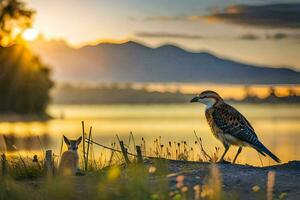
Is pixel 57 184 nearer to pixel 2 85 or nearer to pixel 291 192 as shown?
pixel 291 192

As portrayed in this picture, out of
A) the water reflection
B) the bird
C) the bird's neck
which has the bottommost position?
the water reflection

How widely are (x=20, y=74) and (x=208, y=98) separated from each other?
2607 inches

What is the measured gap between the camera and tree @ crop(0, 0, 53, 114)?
71438 mm

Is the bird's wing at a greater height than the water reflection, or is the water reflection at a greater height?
the bird's wing

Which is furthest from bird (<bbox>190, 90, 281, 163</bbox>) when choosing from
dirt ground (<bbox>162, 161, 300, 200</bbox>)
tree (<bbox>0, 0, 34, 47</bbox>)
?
tree (<bbox>0, 0, 34, 47</bbox>)

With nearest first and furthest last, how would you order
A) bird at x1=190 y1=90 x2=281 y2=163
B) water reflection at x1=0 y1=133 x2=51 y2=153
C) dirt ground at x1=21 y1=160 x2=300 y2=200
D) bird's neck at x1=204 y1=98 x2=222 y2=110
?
1. dirt ground at x1=21 y1=160 x2=300 y2=200
2. bird at x1=190 y1=90 x2=281 y2=163
3. water reflection at x1=0 y1=133 x2=51 y2=153
4. bird's neck at x1=204 y1=98 x2=222 y2=110

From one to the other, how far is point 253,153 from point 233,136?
514 inches

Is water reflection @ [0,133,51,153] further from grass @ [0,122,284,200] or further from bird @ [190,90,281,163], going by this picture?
bird @ [190,90,281,163]

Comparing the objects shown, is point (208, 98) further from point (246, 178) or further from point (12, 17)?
point (12, 17)

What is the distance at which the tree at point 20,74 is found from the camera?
71438mm

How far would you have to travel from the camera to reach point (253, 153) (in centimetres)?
3253

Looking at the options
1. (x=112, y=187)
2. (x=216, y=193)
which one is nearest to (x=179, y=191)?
(x=112, y=187)

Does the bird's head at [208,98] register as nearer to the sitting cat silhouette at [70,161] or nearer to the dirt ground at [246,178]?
the dirt ground at [246,178]

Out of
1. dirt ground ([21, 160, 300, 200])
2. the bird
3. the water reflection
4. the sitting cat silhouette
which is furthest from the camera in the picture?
the water reflection
